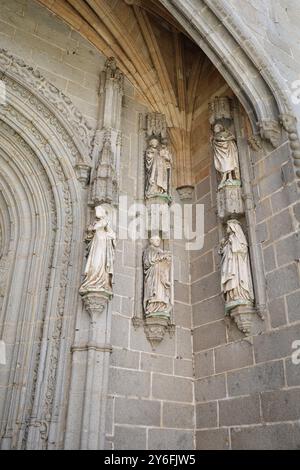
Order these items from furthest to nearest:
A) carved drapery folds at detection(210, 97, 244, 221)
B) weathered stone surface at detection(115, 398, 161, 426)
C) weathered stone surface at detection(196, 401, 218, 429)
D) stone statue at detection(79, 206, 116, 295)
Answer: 1. carved drapery folds at detection(210, 97, 244, 221)
2. weathered stone surface at detection(196, 401, 218, 429)
3. stone statue at detection(79, 206, 116, 295)
4. weathered stone surface at detection(115, 398, 161, 426)

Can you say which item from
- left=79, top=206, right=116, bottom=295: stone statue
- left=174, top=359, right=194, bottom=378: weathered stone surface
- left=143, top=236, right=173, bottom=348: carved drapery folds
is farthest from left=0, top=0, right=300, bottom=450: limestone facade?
left=79, top=206, right=116, bottom=295: stone statue

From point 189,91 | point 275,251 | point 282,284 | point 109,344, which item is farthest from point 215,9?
point 109,344

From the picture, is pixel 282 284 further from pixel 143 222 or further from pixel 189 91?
pixel 189 91

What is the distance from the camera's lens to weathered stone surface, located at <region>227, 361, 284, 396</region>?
572 cm

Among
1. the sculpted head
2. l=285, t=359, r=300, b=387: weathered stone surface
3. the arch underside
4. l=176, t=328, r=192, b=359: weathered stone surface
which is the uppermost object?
the arch underside

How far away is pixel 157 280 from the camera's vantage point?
689 cm

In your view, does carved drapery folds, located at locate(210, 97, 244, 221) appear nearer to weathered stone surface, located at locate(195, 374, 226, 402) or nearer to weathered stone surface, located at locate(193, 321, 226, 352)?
weathered stone surface, located at locate(193, 321, 226, 352)

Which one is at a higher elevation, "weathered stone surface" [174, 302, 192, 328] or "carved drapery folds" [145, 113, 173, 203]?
"carved drapery folds" [145, 113, 173, 203]

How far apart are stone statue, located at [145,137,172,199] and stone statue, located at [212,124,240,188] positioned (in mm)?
882

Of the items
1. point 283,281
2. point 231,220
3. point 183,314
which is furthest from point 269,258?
point 183,314

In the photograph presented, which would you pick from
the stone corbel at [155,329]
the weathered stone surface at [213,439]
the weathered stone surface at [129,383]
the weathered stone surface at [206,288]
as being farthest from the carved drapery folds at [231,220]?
the weathered stone surface at [129,383]

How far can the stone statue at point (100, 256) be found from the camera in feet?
20.7

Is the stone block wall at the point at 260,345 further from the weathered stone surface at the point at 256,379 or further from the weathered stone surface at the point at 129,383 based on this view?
the weathered stone surface at the point at 129,383

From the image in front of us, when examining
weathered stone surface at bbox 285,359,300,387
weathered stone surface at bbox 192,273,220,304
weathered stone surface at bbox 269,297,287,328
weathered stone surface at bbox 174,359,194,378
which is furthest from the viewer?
weathered stone surface at bbox 192,273,220,304
